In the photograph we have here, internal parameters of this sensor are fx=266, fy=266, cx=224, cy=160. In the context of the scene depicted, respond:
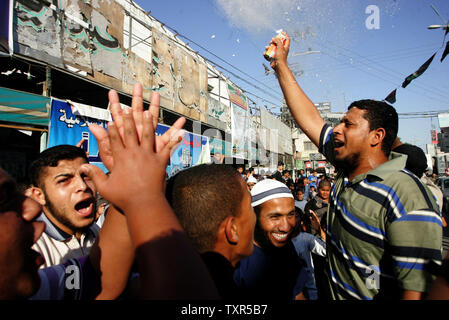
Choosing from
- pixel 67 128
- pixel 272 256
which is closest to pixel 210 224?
pixel 272 256

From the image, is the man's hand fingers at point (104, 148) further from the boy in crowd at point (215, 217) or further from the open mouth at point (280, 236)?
the open mouth at point (280, 236)

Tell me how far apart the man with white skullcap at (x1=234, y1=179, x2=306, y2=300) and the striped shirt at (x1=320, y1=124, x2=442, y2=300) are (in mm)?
376

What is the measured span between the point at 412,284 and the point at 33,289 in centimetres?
158

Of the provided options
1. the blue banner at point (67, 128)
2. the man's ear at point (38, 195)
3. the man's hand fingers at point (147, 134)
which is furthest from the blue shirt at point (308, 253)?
the blue banner at point (67, 128)

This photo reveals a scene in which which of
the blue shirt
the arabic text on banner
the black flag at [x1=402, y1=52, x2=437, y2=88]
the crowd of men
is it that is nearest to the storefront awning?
the crowd of men

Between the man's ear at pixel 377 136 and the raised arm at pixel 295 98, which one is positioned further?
the raised arm at pixel 295 98

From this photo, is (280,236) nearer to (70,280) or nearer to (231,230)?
(231,230)

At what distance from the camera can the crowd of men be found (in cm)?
72

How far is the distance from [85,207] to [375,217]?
2014 mm

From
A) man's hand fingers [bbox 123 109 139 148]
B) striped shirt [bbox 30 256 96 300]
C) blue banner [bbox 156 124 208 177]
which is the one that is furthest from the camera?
blue banner [bbox 156 124 208 177]

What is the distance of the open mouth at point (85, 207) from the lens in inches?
79.0

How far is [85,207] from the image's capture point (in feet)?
6.82

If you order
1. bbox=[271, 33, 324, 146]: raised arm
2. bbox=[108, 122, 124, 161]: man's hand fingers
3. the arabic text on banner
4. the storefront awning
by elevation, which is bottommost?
bbox=[108, 122, 124, 161]: man's hand fingers

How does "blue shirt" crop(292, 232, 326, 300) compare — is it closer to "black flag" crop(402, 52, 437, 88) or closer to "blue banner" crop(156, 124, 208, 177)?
"black flag" crop(402, 52, 437, 88)
